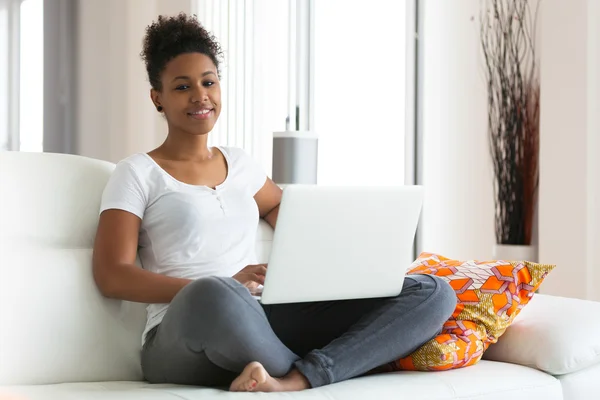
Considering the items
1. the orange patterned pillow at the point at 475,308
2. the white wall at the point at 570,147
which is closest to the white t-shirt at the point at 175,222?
the orange patterned pillow at the point at 475,308

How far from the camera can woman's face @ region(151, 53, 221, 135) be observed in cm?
233

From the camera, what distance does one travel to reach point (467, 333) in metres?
2.18

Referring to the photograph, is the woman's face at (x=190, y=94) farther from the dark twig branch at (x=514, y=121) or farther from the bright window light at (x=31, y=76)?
the bright window light at (x=31, y=76)

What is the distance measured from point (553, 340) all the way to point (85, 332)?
3.75 feet

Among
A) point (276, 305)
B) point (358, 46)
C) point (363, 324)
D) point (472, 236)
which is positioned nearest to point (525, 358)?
point (363, 324)

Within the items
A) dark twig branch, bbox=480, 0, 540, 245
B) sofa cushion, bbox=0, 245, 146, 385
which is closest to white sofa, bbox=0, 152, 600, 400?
sofa cushion, bbox=0, 245, 146, 385

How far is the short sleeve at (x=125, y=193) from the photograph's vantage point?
2.13 meters

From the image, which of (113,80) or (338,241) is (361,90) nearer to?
(113,80)

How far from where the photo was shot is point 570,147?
142 inches

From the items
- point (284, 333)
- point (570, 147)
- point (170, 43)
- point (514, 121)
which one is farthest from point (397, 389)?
point (514, 121)

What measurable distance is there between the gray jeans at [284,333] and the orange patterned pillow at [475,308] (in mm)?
53

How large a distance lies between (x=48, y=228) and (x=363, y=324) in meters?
0.81

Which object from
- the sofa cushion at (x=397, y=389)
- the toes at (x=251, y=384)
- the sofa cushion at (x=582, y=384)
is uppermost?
the toes at (x=251, y=384)

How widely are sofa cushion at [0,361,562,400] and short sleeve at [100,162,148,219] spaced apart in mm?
413
